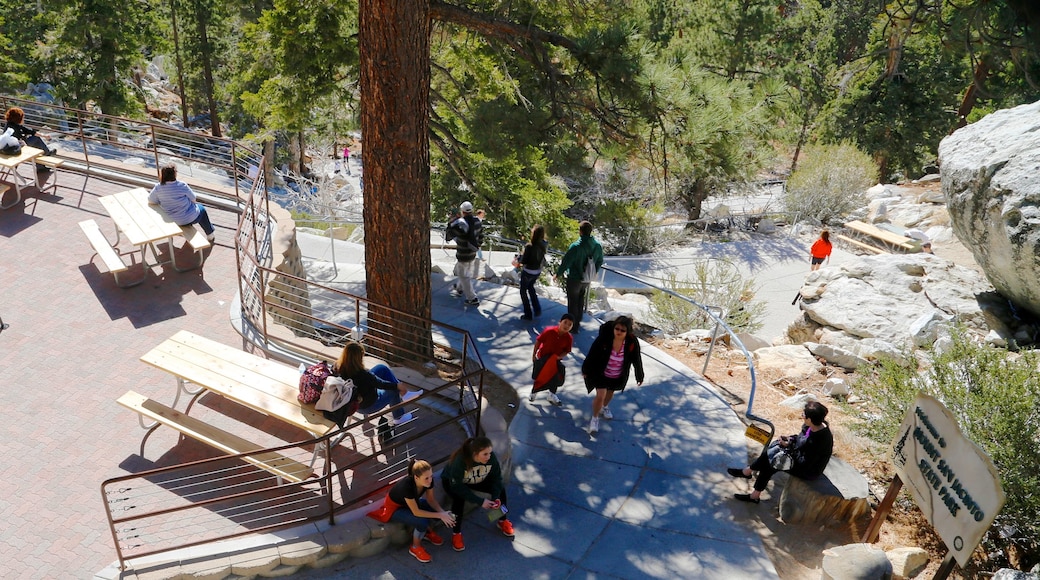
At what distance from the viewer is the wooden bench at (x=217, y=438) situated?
20.4 feet

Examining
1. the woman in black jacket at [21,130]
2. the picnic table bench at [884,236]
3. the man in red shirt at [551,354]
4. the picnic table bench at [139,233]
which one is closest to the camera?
the man in red shirt at [551,354]

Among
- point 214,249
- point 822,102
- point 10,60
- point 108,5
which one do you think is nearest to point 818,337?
point 214,249

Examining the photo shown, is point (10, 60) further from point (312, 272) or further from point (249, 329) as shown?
point (249, 329)

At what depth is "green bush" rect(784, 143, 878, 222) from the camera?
24.4 metres

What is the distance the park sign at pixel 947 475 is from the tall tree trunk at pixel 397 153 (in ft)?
15.4

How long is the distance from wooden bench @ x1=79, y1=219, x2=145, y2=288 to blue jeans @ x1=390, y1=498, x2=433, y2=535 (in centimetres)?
526

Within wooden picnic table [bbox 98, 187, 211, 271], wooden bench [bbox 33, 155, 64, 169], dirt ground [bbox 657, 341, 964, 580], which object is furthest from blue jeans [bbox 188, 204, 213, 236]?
dirt ground [bbox 657, 341, 964, 580]

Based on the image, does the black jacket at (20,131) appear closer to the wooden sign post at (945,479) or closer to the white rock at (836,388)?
the white rock at (836,388)

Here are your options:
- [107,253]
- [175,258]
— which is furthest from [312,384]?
[175,258]

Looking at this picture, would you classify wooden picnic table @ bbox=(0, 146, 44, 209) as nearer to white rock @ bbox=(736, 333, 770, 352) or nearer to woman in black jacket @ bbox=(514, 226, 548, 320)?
woman in black jacket @ bbox=(514, 226, 548, 320)

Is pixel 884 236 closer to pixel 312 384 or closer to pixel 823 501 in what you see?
pixel 823 501

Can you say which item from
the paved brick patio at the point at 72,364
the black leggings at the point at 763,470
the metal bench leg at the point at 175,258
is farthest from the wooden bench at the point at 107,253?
the black leggings at the point at 763,470

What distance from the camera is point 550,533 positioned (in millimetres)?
6711

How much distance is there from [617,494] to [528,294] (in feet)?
13.5
